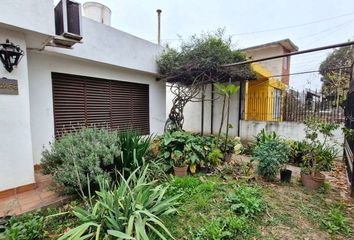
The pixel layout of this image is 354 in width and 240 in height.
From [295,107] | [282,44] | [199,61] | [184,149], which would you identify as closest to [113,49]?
[199,61]

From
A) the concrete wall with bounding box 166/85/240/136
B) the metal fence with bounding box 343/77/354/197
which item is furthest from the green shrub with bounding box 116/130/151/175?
the concrete wall with bounding box 166/85/240/136

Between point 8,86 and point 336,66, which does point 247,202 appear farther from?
point 336,66

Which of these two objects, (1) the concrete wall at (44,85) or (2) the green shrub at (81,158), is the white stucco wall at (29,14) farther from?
(2) the green shrub at (81,158)

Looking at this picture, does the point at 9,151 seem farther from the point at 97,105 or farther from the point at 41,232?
the point at 97,105

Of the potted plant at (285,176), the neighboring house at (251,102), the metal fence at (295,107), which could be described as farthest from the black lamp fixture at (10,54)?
the metal fence at (295,107)

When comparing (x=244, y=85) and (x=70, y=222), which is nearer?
(x=70, y=222)

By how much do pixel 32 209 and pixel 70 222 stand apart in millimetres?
622

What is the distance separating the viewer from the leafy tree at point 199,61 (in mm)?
6070

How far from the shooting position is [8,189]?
3059 mm

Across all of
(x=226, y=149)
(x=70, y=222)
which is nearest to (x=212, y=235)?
(x=70, y=222)

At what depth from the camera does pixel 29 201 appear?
2885 millimetres

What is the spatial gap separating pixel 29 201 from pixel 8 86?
1.80 metres

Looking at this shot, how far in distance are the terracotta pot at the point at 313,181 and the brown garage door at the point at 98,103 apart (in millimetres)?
5055

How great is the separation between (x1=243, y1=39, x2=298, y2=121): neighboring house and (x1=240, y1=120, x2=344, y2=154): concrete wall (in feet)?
2.20
